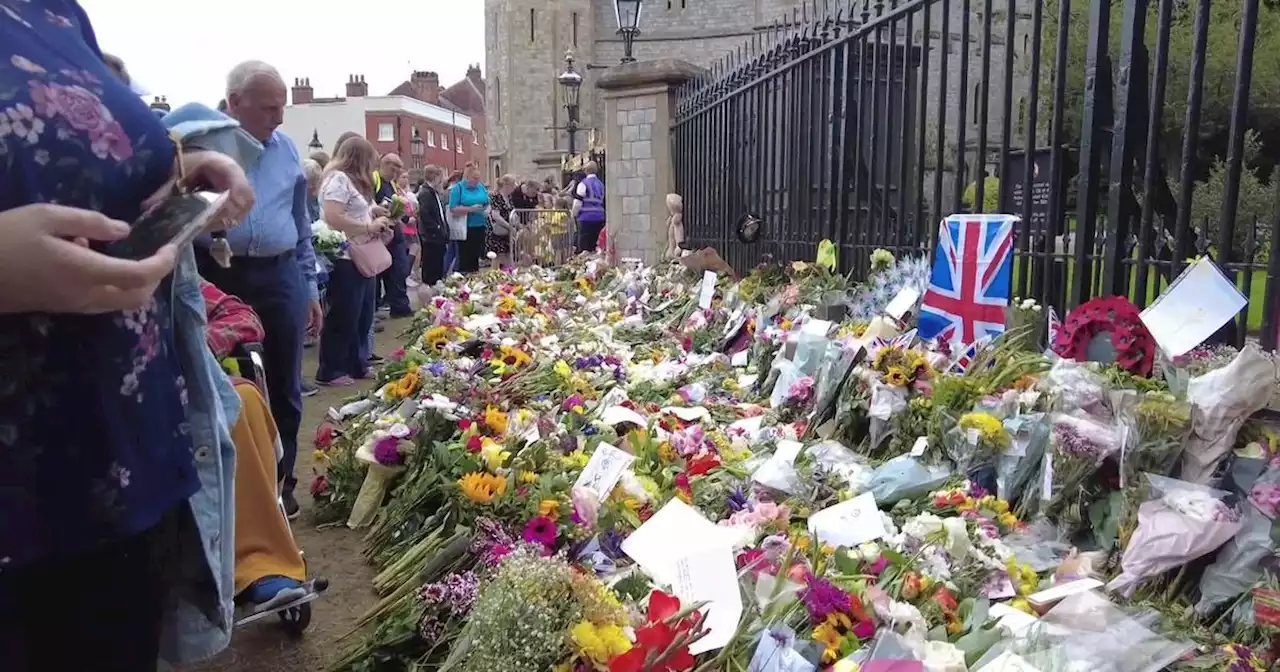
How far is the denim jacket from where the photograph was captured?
62.9 inches

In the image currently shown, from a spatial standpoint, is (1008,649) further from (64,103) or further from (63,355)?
(64,103)

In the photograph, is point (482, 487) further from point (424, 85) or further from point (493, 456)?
point (424, 85)

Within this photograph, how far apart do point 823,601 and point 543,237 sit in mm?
14349

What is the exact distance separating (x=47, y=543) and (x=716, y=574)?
5.23 ft

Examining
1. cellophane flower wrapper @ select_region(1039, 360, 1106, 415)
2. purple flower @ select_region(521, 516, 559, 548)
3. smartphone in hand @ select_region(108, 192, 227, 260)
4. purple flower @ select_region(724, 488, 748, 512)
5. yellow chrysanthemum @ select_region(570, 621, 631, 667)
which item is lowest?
purple flower @ select_region(724, 488, 748, 512)

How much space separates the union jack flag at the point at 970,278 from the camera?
3.87 meters

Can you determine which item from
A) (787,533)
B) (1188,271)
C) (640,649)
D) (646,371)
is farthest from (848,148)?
(640,649)

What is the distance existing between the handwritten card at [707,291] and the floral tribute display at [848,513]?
2.06 metres

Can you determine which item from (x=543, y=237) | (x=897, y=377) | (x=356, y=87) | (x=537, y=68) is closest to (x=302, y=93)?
(x=356, y=87)

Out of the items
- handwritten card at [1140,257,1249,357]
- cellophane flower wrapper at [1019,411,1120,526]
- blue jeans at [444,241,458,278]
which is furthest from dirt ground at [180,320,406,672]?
blue jeans at [444,241,458,278]

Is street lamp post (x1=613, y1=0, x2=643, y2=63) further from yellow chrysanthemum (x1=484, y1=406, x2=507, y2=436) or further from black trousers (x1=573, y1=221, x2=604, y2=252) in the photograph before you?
yellow chrysanthemum (x1=484, y1=406, x2=507, y2=436)

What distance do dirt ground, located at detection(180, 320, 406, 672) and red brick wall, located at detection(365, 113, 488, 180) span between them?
43768mm

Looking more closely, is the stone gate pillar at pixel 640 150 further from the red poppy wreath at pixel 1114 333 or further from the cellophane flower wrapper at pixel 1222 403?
the cellophane flower wrapper at pixel 1222 403

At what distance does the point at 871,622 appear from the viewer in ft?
7.42
